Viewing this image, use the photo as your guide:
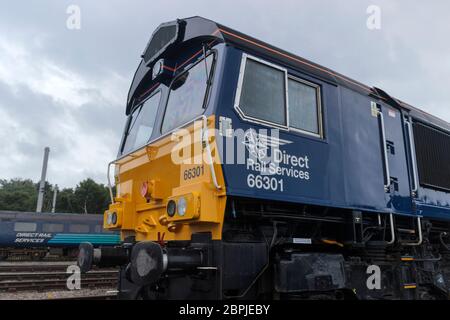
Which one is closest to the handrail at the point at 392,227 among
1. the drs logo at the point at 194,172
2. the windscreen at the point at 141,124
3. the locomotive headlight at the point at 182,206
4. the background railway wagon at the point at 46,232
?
the drs logo at the point at 194,172

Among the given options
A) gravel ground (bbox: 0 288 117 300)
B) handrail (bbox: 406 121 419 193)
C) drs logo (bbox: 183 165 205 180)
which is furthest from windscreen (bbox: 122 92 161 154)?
gravel ground (bbox: 0 288 117 300)

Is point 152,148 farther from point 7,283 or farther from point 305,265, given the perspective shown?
point 7,283

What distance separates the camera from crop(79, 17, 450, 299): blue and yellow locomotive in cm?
384

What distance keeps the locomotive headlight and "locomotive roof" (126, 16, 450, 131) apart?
1794mm

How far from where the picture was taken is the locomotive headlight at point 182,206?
3.84 meters

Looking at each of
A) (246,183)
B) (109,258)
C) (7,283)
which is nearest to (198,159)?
(246,183)

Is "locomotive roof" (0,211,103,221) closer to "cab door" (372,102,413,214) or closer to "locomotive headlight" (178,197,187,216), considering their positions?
"cab door" (372,102,413,214)

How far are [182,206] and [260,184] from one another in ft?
2.72

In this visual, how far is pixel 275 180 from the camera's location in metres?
4.13

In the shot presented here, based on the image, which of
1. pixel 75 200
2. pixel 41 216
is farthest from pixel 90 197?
pixel 41 216

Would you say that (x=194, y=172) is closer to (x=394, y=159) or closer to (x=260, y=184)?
(x=260, y=184)

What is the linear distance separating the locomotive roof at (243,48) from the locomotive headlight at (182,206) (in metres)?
1.79

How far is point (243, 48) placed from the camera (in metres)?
4.38

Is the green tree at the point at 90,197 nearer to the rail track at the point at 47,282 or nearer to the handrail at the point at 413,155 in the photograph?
the rail track at the point at 47,282
